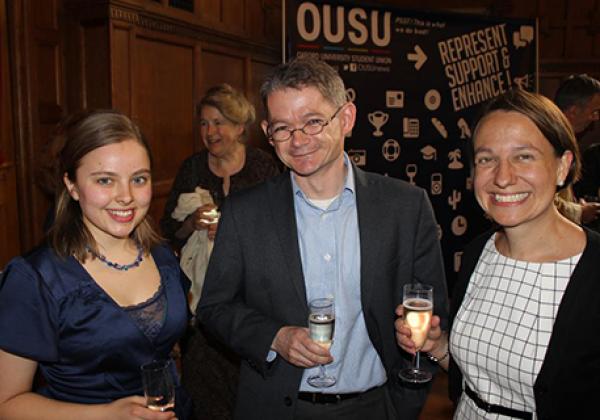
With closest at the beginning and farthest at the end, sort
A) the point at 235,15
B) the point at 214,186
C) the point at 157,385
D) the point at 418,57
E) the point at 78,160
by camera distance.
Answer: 1. the point at 157,385
2. the point at 78,160
3. the point at 214,186
4. the point at 418,57
5. the point at 235,15

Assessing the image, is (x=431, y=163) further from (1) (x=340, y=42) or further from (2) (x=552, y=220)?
(2) (x=552, y=220)

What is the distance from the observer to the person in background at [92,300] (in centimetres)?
166

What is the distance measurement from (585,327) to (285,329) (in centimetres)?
93

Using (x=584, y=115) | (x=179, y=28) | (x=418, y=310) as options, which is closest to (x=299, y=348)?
(x=418, y=310)

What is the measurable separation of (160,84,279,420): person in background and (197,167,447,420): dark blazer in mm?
1072

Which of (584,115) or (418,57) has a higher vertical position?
(418,57)

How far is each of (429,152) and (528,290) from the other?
3.98 m

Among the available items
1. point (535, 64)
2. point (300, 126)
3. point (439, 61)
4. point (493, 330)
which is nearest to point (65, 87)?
point (300, 126)

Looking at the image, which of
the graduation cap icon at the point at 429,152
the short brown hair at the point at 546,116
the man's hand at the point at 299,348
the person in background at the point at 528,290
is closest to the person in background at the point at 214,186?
the man's hand at the point at 299,348

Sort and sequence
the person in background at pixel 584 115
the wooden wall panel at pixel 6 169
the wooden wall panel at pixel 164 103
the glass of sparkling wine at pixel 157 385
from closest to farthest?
1. the glass of sparkling wine at pixel 157 385
2. the person in background at pixel 584 115
3. the wooden wall panel at pixel 6 169
4. the wooden wall panel at pixel 164 103

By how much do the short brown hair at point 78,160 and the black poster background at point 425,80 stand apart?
308 centimetres

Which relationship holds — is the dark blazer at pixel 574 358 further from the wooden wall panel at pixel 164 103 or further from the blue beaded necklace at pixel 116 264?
the wooden wall panel at pixel 164 103

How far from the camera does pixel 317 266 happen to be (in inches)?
81.4

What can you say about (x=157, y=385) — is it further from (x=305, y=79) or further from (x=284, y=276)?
(x=305, y=79)
